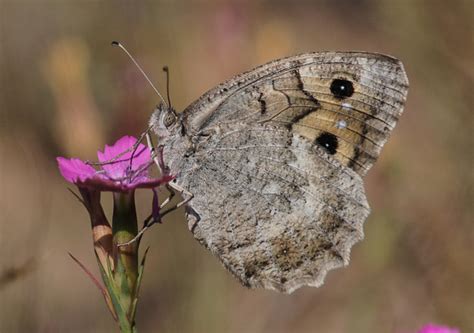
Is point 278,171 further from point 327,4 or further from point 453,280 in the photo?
point 327,4

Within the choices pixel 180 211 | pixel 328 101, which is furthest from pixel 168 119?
pixel 180 211

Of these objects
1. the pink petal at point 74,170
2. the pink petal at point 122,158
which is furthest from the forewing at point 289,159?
the pink petal at point 74,170

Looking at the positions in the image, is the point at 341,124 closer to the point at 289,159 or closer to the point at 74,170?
the point at 289,159

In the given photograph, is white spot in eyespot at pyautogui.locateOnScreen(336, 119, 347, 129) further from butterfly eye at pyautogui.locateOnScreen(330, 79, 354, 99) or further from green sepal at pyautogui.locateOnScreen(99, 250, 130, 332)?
green sepal at pyautogui.locateOnScreen(99, 250, 130, 332)

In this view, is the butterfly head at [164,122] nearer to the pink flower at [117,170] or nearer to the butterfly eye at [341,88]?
the pink flower at [117,170]

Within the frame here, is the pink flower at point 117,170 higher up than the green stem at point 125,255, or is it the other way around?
the pink flower at point 117,170

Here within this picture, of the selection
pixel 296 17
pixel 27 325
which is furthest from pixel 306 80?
pixel 296 17
